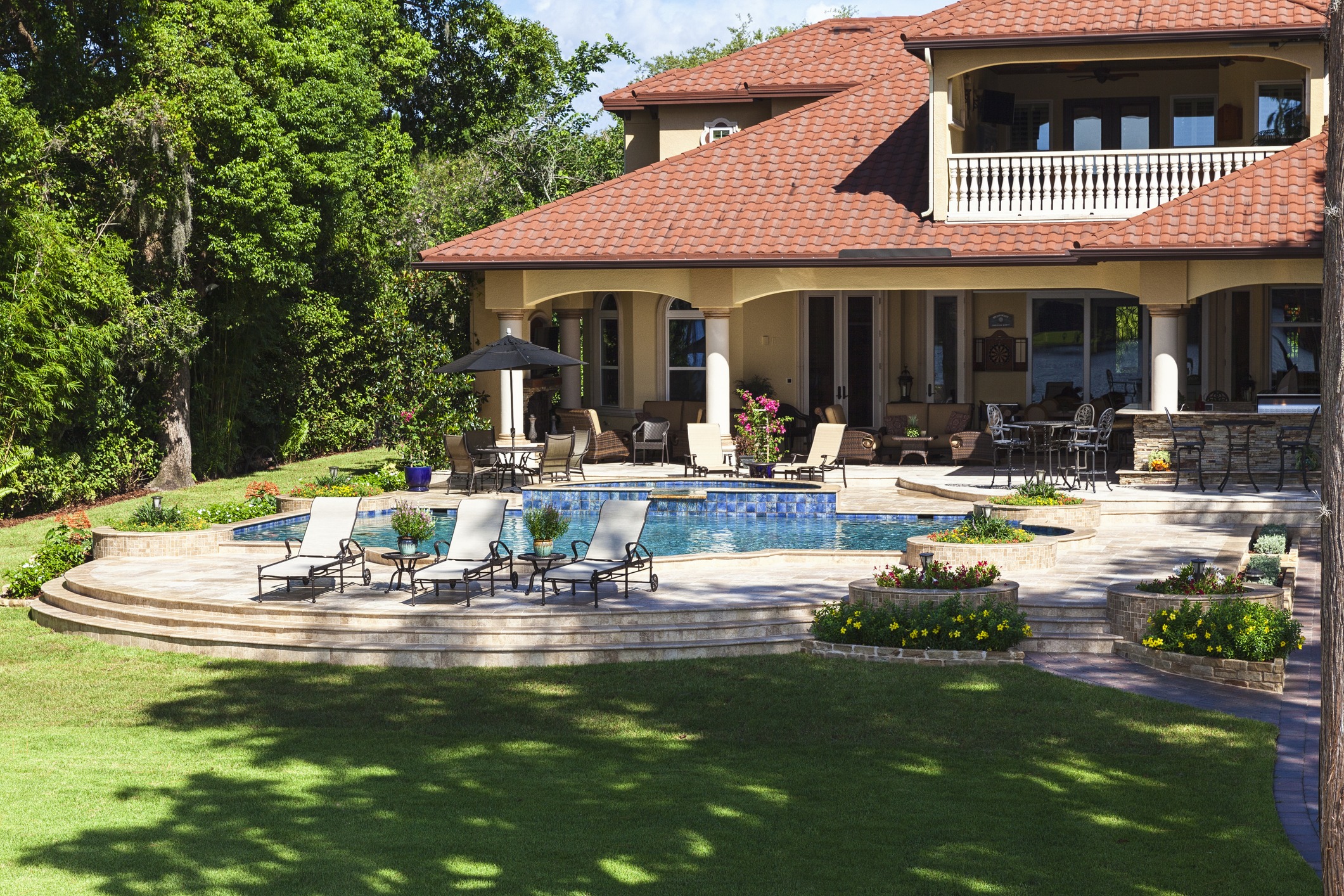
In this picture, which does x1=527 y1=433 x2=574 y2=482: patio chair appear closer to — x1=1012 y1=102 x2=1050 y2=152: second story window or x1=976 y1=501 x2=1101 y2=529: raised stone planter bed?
x1=976 y1=501 x2=1101 y2=529: raised stone planter bed

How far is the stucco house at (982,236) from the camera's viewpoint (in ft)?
72.1

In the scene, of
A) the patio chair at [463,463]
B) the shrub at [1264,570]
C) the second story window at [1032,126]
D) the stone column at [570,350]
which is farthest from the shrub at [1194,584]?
the second story window at [1032,126]

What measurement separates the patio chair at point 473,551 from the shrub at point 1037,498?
6.70 metres

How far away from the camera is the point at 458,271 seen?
25438 millimetres

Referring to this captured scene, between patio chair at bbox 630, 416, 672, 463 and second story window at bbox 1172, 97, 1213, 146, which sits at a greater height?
second story window at bbox 1172, 97, 1213, 146

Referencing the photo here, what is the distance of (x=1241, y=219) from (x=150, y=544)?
15.7 m

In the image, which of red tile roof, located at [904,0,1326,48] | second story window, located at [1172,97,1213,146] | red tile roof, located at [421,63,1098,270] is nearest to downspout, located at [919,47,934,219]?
red tile roof, located at [421,63,1098,270]

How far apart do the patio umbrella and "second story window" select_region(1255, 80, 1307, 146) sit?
508 inches

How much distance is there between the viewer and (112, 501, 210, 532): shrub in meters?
16.9

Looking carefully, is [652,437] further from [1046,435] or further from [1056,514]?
[1056,514]

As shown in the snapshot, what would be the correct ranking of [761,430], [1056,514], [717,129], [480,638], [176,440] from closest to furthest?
[480,638]
[1056,514]
[761,430]
[176,440]
[717,129]

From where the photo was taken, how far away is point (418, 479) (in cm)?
2156

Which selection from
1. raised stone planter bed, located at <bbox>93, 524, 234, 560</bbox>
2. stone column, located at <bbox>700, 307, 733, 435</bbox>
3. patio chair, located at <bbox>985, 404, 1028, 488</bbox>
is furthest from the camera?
stone column, located at <bbox>700, 307, 733, 435</bbox>

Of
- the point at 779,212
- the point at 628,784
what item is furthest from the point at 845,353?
the point at 628,784
